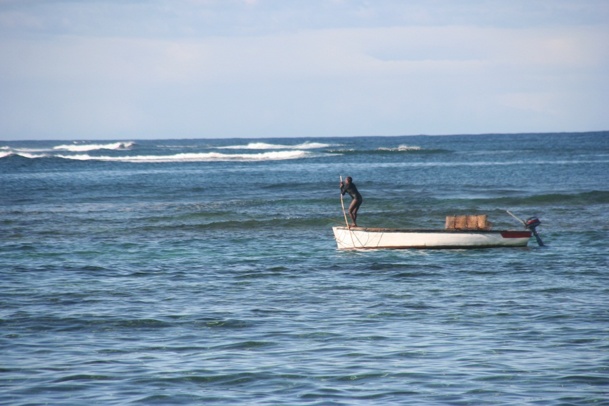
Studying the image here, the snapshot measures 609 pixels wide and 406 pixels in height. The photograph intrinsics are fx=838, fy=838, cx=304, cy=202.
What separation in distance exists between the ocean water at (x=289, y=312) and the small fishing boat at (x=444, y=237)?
1.35 feet

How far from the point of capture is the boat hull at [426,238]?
22359 mm

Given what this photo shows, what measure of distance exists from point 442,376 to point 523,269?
9.35 m

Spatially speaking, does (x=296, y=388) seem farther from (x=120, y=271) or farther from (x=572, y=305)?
(x=120, y=271)

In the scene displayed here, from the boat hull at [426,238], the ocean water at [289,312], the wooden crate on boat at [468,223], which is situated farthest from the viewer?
the wooden crate on boat at [468,223]

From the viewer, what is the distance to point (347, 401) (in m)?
9.65

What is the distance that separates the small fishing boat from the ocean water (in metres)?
0.41

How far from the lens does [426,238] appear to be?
22.4 m

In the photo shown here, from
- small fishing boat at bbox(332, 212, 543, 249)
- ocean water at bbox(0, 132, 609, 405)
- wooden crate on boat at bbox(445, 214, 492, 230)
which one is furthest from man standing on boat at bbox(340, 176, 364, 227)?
wooden crate on boat at bbox(445, 214, 492, 230)

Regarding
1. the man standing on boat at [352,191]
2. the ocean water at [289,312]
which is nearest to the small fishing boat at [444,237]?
the ocean water at [289,312]

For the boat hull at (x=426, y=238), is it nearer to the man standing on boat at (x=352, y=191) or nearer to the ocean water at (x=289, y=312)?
the ocean water at (x=289, y=312)

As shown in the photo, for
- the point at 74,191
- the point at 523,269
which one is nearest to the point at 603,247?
the point at 523,269

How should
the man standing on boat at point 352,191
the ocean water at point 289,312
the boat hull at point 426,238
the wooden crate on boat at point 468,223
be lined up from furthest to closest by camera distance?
the wooden crate on boat at point 468,223, the boat hull at point 426,238, the man standing on boat at point 352,191, the ocean water at point 289,312

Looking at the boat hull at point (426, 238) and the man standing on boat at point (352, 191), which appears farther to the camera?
the boat hull at point (426, 238)

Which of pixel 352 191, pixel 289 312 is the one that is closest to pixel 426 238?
pixel 352 191
